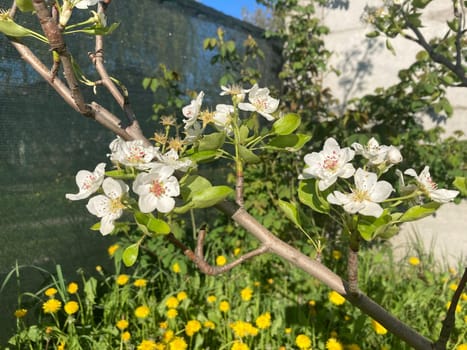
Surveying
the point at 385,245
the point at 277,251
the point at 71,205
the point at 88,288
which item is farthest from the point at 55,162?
the point at 385,245

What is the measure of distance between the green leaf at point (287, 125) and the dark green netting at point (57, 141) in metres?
1.47

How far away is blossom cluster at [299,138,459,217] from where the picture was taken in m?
0.50

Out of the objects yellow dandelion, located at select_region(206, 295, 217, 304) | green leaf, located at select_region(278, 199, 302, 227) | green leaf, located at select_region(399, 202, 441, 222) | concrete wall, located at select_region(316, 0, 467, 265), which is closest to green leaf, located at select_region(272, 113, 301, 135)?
green leaf, located at select_region(278, 199, 302, 227)

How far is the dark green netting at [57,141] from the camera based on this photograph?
172 centimetres

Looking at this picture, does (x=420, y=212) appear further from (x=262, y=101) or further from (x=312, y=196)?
(x=262, y=101)

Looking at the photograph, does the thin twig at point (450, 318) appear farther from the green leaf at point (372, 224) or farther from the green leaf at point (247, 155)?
the green leaf at point (247, 155)

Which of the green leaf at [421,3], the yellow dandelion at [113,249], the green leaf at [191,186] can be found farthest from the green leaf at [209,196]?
the yellow dandelion at [113,249]

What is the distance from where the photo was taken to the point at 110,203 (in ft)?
1.83

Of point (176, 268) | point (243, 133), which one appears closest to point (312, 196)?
point (243, 133)

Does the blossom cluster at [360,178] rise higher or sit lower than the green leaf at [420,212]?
higher

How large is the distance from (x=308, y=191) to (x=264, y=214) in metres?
1.99

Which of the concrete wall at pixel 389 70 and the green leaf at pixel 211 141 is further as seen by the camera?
the concrete wall at pixel 389 70

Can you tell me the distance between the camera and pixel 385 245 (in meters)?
2.78

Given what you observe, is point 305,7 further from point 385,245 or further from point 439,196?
point 439,196
